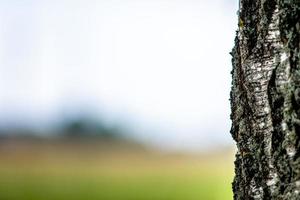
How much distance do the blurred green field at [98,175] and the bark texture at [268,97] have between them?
675cm

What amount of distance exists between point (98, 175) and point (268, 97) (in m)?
11.1

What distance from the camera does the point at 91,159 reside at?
43.1 feet

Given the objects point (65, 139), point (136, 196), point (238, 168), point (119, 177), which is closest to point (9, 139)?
point (65, 139)

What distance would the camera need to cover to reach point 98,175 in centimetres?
1184

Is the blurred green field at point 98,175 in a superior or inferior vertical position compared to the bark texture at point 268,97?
superior

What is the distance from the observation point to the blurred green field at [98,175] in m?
9.66

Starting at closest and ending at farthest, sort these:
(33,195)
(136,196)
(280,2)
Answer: (280,2)
(136,196)
(33,195)

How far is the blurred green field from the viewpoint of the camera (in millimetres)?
9656

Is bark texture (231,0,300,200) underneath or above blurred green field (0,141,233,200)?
underneath

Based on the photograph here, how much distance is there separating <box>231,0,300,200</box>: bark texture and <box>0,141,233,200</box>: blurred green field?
675cm

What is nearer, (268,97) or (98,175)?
(268,97)

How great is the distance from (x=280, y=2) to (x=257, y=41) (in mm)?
76

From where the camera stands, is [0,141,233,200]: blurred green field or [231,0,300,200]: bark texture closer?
[231,0,300,200]: bark texture

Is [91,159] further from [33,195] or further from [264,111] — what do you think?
[264,111]
